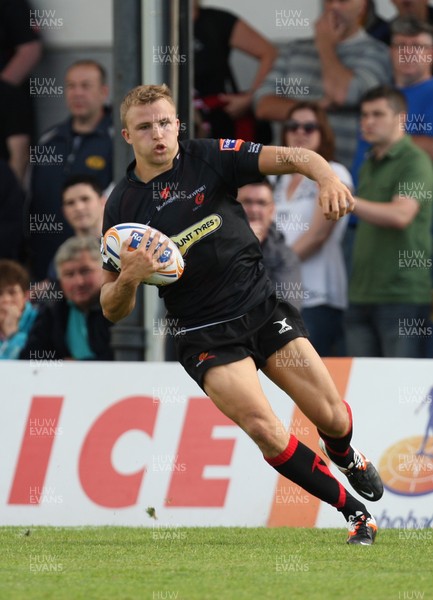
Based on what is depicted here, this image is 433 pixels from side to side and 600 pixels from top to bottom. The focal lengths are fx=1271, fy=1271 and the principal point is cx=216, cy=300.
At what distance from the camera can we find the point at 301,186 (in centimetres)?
1002

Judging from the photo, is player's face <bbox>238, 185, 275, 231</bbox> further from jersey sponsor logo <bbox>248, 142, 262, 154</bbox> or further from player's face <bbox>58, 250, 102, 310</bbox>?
jersey sponsor logo <bbox>248, 142, 262, 154</bbox>

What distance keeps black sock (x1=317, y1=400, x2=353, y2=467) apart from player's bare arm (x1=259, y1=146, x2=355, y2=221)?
1.33 metres

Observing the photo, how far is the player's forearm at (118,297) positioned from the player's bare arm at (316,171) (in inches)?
37.4

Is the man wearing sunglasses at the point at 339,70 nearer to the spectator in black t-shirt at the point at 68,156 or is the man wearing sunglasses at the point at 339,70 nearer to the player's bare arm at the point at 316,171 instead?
the spectator in black t-shirt at the point at 68,156

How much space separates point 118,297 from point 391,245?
3.64 meters

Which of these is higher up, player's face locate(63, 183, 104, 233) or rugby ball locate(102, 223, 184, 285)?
rugby ball locate(102, 223, 184, 285)

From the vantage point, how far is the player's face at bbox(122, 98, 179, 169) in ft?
21.7

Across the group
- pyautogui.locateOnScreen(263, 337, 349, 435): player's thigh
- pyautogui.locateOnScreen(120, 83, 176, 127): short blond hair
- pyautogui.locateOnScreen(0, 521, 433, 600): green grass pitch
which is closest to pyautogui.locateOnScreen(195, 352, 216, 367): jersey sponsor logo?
pyautogui.locateOnScreen(263, 337, 349, 435): player's thigh

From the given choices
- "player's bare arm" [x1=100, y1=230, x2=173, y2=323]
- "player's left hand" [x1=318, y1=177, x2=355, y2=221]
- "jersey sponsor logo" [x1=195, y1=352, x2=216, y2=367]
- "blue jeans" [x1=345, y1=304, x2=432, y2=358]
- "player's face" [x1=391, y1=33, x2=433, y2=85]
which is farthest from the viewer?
"player's face" [x1=391, y1=33, x2=433, y2=85]

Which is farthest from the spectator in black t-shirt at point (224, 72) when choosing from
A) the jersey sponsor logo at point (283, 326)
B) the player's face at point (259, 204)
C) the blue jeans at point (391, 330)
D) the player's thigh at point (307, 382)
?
the player's thigh at point (307, 382)

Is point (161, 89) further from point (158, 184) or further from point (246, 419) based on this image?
point (246, 419)

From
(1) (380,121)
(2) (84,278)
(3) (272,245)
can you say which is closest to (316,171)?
(3) (272,245)

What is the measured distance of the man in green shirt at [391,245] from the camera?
9.48 metres

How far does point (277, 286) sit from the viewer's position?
948 cm
